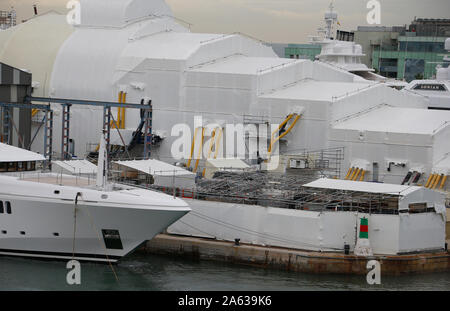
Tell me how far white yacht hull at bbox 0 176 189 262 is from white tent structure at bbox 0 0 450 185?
15.6 metres

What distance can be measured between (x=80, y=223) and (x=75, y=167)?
893 cm

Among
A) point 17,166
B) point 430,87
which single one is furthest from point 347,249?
point 430,87

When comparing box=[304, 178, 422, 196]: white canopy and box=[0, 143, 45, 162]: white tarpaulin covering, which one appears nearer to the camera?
box=[304, 178, 422, 196]: white canopy

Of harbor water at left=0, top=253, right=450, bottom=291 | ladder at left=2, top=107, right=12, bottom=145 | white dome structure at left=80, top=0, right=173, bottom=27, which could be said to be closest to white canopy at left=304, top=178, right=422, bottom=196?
harbor water at left=0, top=253, right=450, bottom=291

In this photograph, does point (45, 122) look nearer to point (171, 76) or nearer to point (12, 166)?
point (12, 166)

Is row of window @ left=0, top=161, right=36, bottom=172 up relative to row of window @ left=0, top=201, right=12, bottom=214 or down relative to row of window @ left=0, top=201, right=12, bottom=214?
up

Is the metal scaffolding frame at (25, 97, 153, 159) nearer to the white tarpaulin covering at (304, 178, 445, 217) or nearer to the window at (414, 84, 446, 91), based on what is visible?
the white tarpaulin covering at (304, 178, 445, 217)

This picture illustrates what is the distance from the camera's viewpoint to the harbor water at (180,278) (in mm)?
36781

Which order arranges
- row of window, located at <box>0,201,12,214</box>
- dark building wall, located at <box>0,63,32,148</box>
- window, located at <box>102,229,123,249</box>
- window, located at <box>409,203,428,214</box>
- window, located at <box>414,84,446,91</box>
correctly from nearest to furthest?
window, located at <box>102,229,123,249</box>, row of window, located at <box>0,201,12,214</box>, window, located at <box>409,203,428,214</box>, dark building wall, located at <box>0,63,32,148</box>, window, located at <box>414,84,446,91</box>

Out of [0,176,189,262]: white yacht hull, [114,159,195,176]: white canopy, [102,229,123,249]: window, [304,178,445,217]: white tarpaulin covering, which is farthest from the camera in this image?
[114,159,195,176]: white canopy

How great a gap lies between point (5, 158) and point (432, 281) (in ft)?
60.0

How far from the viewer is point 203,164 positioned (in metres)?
53.9

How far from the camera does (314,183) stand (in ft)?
144

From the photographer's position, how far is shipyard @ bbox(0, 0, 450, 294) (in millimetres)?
39250
